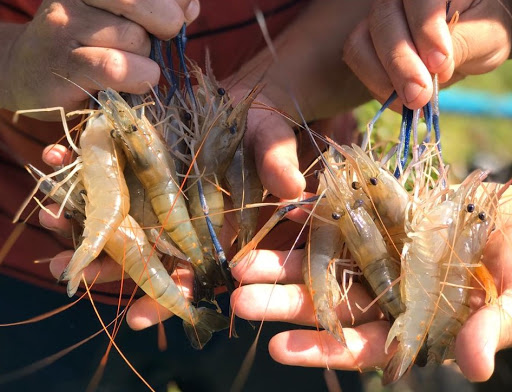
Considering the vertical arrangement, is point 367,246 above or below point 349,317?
above

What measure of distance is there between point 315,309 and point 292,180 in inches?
13.6

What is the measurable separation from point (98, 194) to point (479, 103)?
11.2 ft

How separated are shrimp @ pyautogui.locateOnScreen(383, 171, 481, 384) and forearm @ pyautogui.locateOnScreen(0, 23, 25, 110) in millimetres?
1256

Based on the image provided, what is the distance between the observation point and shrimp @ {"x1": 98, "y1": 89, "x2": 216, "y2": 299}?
1.57 meters

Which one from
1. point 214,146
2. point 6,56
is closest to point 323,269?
point 214,146

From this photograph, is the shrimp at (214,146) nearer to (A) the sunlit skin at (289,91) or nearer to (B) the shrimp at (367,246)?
(A) the sunlit skin at (289,91)

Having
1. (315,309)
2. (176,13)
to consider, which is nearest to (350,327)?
(315,309)

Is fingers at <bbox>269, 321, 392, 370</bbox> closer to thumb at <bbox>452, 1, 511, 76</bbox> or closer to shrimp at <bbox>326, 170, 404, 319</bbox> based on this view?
shrimp at <bbox>326, 170, 404, 319</bbox>

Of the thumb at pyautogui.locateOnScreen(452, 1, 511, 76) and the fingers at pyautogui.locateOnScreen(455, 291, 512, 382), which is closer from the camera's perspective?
the fingers at pyautogui.locateOnScreen(455, 291, 512, 382)

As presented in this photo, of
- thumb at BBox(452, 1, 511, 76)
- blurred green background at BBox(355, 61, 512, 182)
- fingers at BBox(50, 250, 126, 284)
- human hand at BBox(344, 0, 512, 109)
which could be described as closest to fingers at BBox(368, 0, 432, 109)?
human hand at BBox(344, 0, 512, 109)

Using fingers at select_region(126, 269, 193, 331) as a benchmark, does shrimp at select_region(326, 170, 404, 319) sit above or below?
above

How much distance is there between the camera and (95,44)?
1.54 metres

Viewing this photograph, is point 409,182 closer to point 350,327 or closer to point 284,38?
point 350,327

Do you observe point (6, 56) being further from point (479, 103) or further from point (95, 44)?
point (479, 103)
